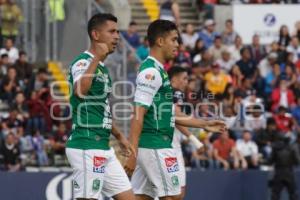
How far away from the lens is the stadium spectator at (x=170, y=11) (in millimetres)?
27044

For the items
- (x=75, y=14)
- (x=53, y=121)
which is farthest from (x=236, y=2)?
(x=53, y=121)

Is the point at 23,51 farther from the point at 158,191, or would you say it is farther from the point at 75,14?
the point at 158,191

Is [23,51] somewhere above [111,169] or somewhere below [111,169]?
above

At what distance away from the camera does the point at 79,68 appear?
38.9ft

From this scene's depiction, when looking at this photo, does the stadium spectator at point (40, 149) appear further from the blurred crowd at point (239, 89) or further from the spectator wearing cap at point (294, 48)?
the spectator wearing cap at point (294, 48)

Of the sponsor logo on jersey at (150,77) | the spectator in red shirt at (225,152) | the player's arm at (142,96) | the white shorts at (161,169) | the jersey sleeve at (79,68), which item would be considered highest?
the jersey sleeve at (79,68)

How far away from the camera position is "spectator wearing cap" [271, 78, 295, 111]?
23.6 metres

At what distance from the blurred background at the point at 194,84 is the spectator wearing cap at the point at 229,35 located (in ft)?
0.07

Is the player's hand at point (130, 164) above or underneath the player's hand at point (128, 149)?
underneath

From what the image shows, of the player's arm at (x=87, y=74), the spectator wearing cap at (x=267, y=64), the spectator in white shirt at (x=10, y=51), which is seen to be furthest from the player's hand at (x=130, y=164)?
the spectator wearing cap at (x=267, y=64)

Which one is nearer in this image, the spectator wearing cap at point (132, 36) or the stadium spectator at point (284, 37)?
the spectator wearing cap at point (132, 36)

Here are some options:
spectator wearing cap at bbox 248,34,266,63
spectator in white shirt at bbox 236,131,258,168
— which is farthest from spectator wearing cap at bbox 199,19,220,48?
spectator in white shirt at bbox 236,131,258,168

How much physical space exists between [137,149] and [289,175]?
9.34 m

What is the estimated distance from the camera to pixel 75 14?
24016mm
